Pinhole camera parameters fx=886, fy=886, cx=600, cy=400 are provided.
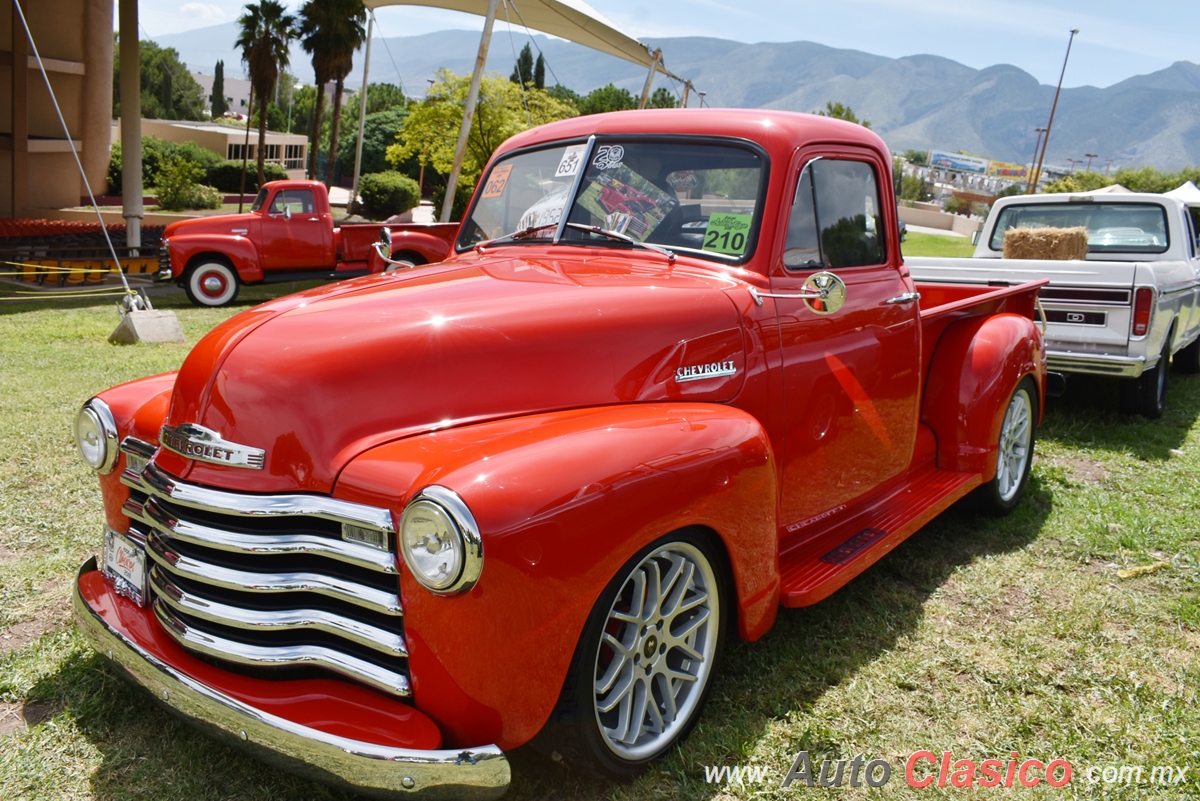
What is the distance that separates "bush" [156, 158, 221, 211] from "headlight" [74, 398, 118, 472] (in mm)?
29317

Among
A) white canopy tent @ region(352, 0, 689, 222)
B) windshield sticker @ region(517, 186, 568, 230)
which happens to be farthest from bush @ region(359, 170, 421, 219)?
windshield sticker @ region(517, 186, 568, 230)

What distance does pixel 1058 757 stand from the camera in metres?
2.95

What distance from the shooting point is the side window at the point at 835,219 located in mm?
3555

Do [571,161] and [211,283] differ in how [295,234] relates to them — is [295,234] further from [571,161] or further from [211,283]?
[571,161]

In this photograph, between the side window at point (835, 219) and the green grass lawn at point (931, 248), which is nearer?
the side window at point (835, 219)

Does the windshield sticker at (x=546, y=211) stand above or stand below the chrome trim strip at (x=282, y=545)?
above

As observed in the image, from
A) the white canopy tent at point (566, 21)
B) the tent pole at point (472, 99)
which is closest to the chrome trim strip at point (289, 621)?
the tent pole at point (472, 99)

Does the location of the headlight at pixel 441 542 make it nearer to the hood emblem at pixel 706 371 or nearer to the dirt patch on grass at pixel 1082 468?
the hood emblem at pixel 706 371

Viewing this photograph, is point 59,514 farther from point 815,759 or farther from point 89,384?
point 815,759

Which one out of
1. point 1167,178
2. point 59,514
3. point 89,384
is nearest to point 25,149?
point 89,384

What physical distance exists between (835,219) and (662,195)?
2.62ft

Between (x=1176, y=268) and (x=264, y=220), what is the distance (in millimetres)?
11964

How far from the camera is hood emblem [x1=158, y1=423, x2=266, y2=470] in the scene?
2.37 metres

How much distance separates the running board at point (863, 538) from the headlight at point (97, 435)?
7.79 feet
